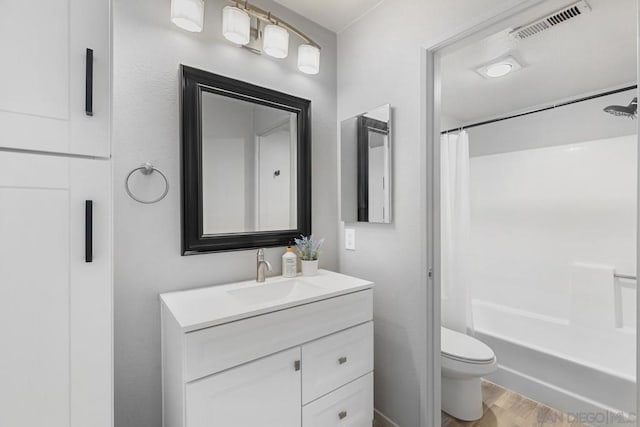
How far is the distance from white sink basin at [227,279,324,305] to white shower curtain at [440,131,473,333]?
4.84ft

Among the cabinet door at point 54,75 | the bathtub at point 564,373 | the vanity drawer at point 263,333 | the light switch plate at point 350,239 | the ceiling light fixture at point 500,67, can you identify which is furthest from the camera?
the ceiling light fixture at point 500,67

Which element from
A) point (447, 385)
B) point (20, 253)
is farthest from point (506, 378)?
point (20, 253)

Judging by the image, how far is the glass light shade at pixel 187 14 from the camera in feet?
3.95

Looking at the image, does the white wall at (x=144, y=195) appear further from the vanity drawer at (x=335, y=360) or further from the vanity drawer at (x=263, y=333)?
the vanity drawer at (x=335, y=360)

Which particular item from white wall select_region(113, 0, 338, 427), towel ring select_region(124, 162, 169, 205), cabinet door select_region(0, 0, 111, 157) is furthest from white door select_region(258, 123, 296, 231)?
cabinet door select_region(0, 0, 111, 157)

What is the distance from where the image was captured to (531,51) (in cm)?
183

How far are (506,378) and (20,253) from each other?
276 cm

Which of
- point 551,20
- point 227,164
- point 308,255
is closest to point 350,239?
point 308,255

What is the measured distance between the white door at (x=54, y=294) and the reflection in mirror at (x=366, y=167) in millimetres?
1234

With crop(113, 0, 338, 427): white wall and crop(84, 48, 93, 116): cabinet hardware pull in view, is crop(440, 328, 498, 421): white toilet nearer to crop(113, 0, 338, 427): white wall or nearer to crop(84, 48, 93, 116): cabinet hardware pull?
crop(113, 0, 338, 427): white wall

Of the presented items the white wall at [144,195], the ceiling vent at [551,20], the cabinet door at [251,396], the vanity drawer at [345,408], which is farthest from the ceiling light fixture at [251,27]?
the vanity drawer at [345,408]

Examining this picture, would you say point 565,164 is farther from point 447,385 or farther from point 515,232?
point 447,385

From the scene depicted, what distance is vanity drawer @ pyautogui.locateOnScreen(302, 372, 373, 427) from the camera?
3.93 feet

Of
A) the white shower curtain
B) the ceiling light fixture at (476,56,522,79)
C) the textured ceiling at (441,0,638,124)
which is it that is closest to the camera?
the textured ceiling at (441,0,638,124)
